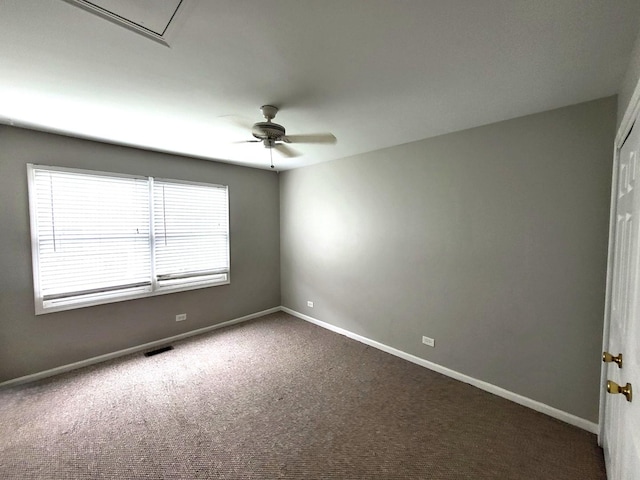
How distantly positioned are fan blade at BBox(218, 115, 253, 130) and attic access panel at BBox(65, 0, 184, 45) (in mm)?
971

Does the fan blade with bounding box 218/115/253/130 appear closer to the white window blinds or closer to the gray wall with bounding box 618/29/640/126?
the white window blinds

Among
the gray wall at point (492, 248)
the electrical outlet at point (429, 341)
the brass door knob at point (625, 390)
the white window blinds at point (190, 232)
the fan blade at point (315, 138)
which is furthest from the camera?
the white window blinds at point (190, 232)

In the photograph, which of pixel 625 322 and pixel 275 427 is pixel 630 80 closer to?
pixel 625 322

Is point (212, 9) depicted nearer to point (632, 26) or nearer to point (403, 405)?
point (632, 26)

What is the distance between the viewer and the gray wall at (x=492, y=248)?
1.93 metres

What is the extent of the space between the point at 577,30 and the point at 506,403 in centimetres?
265

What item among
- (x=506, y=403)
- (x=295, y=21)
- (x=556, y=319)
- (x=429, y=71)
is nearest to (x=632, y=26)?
(x=429, y=71)

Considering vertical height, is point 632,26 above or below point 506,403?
above

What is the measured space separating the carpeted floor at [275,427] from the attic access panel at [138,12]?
2482 millimetres

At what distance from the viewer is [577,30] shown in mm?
1230

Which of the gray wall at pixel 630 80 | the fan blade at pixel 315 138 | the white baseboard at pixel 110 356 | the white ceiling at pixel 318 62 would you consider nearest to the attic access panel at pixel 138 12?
the white ceiling at pixel 318 62

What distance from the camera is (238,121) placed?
7.57 ft

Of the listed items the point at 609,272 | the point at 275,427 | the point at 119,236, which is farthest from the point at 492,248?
the point at 119,236

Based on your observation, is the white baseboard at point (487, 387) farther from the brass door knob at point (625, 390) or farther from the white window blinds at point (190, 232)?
the white window blinds at point (190, 232)
